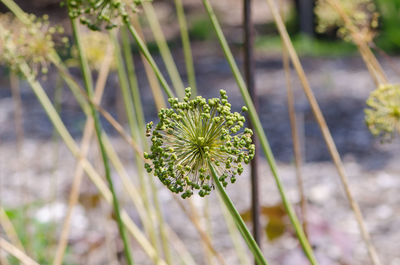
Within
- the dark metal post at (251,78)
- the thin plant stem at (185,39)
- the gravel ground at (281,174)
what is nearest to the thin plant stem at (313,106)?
the dark metal post at (251,78)

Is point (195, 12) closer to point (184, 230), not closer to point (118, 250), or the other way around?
point (184, 230)

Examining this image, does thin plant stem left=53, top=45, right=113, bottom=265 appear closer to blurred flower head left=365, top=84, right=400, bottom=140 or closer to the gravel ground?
the gravel ground

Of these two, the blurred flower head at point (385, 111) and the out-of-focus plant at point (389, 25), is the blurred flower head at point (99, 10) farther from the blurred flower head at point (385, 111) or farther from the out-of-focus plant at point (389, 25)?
the out-of-focus plant at point (389, 25)

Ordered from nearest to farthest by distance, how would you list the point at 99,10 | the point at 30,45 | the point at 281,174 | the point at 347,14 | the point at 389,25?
the point at 99,10 < the point at 30,45 < the point at 347,14 < the point at 281,174 < the point at 389,25

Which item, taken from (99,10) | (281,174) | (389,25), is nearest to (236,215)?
(99,10)

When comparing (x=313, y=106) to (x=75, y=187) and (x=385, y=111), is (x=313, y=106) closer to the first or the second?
(x=385, y=111)

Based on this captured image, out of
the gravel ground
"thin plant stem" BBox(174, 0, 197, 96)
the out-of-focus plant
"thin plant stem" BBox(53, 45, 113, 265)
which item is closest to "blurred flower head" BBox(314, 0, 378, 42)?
"thin plant stem" BBox(174, 0, 197, 96)
